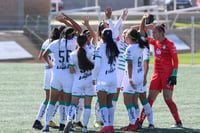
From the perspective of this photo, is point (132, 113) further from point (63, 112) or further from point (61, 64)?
point (61, 64)

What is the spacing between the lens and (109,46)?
9.91 metres

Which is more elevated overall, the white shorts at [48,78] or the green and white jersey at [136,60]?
the green and white jersey at [136,60]

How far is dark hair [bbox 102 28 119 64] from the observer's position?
989 centimetres

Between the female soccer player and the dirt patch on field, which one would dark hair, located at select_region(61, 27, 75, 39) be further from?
the dirt patch on field

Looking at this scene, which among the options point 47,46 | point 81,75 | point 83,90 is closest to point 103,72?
point 81,75

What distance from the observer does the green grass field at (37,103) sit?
11.0m

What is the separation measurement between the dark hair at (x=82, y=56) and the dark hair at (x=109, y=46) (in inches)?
14.3

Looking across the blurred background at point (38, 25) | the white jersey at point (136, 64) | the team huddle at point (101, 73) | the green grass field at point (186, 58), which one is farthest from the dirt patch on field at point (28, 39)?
the white jersey at point (136, 64)

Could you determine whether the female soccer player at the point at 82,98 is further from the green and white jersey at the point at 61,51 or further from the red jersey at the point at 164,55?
the red jersey at the point at 164,55

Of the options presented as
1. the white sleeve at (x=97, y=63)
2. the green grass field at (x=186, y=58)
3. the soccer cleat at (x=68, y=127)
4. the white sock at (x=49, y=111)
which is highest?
the white sleeve at (x=97, y=63)

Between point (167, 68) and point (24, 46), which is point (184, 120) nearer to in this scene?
point (167, 68)

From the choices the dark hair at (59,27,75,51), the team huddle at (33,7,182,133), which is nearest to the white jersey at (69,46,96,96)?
the team huddle at (33,7,182,133)

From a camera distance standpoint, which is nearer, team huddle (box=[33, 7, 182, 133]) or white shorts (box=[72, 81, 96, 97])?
team huddle (box=[33, 7, 182, 133])

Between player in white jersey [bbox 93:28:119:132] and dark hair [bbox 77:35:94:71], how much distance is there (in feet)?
0.66
